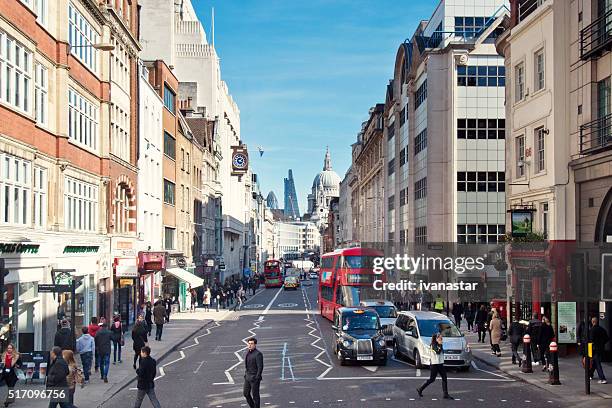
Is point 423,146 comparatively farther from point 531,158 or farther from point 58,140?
point 58,140

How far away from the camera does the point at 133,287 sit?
43.8m

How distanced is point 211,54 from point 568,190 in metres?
70.3

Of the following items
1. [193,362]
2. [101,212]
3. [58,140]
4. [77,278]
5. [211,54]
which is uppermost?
[211,54]

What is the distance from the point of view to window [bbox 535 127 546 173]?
1197 inches

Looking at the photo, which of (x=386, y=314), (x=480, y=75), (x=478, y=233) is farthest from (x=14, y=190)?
(x=480, y=75)

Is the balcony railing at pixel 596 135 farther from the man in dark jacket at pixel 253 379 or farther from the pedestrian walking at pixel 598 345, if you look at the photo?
the man in dark jacket at pixel 253 379

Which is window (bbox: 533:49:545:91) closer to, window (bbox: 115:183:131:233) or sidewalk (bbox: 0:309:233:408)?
sidewalk (bbox: 0:309:233:408)

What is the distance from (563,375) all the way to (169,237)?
128 ft

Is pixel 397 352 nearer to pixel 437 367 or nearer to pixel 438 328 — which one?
pixel 438 328

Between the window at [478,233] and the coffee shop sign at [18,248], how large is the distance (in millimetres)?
35705

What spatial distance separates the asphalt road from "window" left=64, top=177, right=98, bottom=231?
22.0 feet

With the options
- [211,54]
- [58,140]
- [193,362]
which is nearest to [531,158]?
[193,362]

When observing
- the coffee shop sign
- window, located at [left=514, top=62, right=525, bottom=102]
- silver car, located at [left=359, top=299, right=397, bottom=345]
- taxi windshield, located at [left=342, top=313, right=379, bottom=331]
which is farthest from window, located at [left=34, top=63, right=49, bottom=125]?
window, located at [left=514, top=62, right=525, bottom=102]

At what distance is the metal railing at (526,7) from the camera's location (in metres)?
31.2
